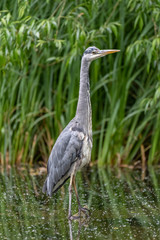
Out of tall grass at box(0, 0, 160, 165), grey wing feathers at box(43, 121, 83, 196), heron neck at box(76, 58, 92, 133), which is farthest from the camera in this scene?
tall grass at box(0, 0, 160, 165)

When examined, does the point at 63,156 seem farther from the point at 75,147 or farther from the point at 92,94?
the point at 92,94

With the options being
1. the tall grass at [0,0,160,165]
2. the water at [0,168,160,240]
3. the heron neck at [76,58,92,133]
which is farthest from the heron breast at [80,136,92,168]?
the tall grass at [0,0,160,165]

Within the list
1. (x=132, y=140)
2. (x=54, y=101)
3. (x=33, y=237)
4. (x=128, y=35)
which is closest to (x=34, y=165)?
(x=54, y=101)

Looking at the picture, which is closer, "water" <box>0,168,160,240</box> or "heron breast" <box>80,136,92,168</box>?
"water" <box>0,168,160,240</box>

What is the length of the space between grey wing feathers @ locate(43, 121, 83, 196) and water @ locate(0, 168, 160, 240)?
1.14ft

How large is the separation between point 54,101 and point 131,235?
4.53 metres

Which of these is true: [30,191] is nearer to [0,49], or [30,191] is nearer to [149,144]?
[0,49]

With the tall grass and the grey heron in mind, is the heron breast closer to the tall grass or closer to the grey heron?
the grey heron

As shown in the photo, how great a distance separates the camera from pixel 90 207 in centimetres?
573

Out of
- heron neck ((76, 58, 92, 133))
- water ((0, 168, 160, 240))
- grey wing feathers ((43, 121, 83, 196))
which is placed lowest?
water ((0, 168, 160, 240))

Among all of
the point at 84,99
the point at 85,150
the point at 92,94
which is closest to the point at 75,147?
the point at 85,150

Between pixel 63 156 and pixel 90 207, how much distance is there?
73 centimetres

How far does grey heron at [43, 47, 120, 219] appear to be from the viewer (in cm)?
539

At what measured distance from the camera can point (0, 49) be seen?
623 centimetres
